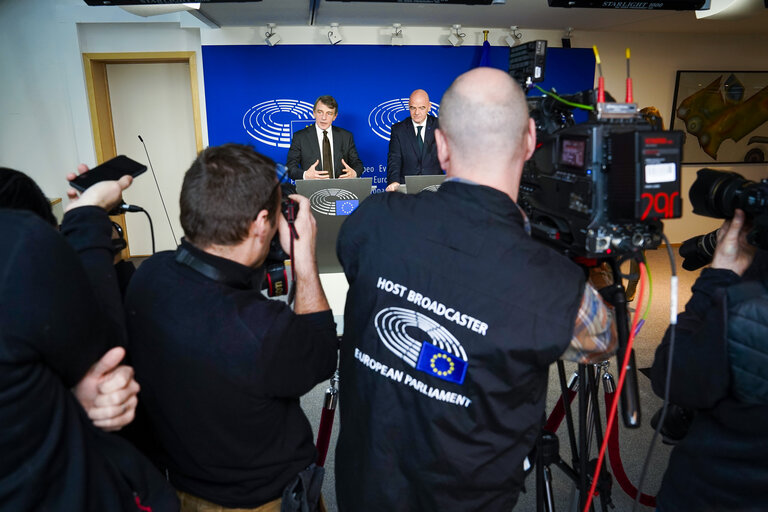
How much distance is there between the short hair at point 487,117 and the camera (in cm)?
110

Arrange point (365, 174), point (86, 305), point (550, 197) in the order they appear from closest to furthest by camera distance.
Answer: point (86, 305) → point (550, 197) → point (365, 174)

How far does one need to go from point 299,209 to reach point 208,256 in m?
0.25

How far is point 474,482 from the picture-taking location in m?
1.11

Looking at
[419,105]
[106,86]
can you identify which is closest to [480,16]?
[419,105]

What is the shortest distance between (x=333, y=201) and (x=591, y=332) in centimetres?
186

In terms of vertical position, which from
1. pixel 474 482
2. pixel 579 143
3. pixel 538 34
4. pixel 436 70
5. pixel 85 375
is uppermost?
pixel 538 34

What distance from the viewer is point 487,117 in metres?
1.10

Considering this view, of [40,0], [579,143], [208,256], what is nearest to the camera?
[208,256]

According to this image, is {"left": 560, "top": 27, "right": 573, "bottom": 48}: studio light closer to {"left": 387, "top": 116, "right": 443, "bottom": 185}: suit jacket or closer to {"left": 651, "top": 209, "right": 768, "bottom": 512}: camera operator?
{"left": 387, "top": 116, "right": 443, "bottom": 185}: suit jacket

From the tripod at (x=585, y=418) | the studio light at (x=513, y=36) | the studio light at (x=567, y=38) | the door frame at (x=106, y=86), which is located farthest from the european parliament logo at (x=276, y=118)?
the tripod at (x=585, y=418)

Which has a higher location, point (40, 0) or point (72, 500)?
point (40, 0)

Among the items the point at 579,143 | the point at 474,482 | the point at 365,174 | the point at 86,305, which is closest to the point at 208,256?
the point at 86,305

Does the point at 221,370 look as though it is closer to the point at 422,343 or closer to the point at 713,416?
the point at 422,343

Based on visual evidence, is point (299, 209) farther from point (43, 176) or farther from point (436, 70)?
point (43, 176)
